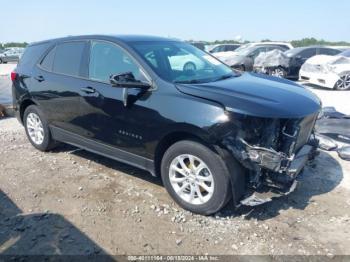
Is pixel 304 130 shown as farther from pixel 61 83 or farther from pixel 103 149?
pixel 61 83

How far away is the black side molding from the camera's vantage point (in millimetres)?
4316

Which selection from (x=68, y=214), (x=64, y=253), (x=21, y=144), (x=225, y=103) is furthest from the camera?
(x=21, y=144)

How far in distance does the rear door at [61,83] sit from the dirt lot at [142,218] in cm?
76

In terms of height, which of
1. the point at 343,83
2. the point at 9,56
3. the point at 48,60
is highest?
the point at 48,60

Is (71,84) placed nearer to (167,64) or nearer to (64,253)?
(167,64)

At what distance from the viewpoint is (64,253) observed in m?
3.34

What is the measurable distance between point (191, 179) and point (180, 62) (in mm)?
1544

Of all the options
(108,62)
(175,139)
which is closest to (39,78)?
(108,62)

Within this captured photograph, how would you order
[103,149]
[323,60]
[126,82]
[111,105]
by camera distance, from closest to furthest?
[126,82], [111,105], [103,149], [323,60]

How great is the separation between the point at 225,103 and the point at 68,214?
2.06 metres

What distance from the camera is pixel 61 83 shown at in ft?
16.9

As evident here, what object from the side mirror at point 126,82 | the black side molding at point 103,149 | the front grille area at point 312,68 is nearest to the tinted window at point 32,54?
the black side molding at point 103,149

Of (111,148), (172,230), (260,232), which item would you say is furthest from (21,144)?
(260,232)

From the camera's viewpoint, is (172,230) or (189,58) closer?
(172,230)
